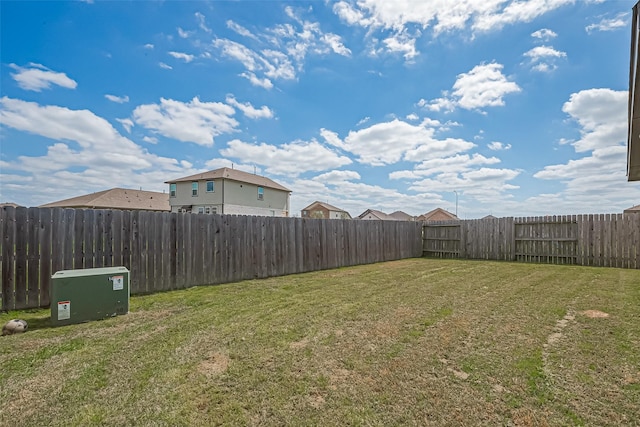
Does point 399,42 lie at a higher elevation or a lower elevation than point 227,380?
higher

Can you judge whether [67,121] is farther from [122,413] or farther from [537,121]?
[537,121]

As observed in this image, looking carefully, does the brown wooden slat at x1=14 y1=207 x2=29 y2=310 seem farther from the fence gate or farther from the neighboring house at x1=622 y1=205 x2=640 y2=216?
the neighboring house at x1=622 y1=205 x2=640 y2=216

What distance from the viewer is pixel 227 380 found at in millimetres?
2414

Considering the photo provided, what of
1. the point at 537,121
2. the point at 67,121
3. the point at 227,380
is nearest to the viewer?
the point at 227,380

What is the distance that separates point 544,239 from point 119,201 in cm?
3372

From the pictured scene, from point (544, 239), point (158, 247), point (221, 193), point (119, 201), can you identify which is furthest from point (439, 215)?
point (158, 247)

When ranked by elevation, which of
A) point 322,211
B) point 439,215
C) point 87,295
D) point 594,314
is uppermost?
point 322,211

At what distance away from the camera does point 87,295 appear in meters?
4.04

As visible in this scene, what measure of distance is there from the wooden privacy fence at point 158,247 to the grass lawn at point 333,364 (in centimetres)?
81

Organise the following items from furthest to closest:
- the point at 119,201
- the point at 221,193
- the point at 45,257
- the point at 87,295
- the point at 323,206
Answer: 1. the point at 323,206
2. the point at 119,201
3. the point at 221,193
4. the point at 45,257
5. the point at 87,295

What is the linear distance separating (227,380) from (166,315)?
2.46 metres

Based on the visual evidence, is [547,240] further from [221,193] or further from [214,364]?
[221,193]

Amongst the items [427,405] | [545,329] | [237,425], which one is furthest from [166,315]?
[545,329]

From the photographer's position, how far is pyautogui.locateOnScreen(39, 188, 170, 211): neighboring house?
2781 centimetres
